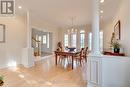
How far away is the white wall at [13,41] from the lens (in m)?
6.02

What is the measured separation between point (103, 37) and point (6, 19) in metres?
6.34

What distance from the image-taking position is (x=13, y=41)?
6434mm

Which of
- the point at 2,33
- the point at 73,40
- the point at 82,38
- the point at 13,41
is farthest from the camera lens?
the point at 73,40

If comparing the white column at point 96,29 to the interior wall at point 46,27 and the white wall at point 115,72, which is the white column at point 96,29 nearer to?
the white wall at point 115,72

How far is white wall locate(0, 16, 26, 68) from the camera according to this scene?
237 inches

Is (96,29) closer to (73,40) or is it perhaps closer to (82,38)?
(82,38)

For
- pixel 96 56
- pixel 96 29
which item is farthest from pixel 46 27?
pixel 96 56

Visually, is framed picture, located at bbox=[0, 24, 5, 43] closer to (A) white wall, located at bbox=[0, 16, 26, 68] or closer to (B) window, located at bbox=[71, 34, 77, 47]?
(A) white wall, located at bbox=[0, 16, 26, 68]

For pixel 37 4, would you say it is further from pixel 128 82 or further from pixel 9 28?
pixel 128 82

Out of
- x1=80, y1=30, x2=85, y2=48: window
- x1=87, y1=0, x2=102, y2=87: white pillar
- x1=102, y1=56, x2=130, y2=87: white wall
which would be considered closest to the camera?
x1=102, y1=56, x2=130, y2=87: white wall

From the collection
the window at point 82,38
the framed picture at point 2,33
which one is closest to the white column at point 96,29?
the framed picture at point 2,33

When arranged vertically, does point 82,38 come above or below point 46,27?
below

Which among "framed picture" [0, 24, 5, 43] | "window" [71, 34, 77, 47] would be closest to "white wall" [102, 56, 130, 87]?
"framed picture" [0, 24, 5, 43]

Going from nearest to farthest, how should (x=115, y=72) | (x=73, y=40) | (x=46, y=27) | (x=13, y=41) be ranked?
(x=115, y=72) → (x=13, y=41) → (x=46, y=27) → (x=73, y=40)
